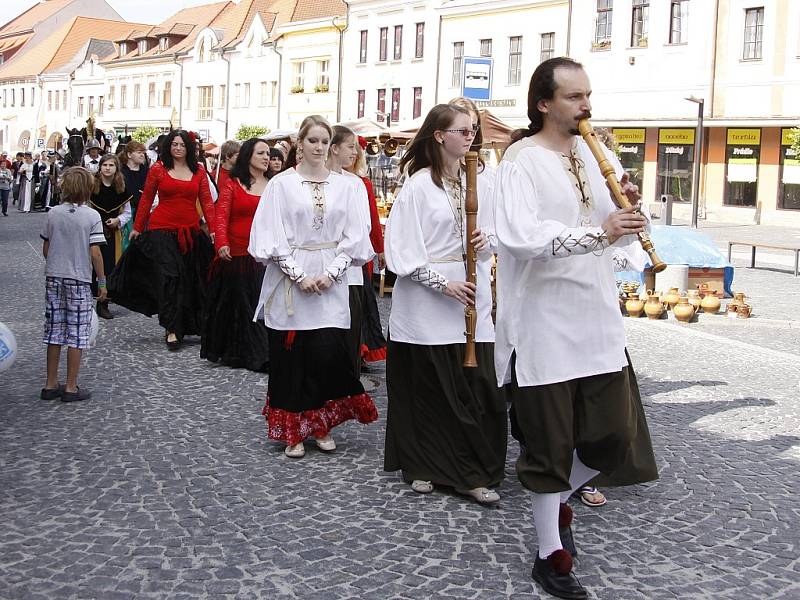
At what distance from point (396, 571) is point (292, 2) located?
199 ft

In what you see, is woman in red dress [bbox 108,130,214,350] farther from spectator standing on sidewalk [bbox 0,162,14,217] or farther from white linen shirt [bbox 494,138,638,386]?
spectator standing on sidewalk [bbox 0,162,14,217]

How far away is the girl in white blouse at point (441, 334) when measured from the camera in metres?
5.34

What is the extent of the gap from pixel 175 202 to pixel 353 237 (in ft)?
13.4

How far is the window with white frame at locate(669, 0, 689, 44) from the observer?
119 feet

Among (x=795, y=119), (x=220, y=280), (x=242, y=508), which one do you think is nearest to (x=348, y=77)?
(x=795, y=119)

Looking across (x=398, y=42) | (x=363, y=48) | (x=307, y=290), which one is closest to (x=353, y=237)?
(x=307, y=290)

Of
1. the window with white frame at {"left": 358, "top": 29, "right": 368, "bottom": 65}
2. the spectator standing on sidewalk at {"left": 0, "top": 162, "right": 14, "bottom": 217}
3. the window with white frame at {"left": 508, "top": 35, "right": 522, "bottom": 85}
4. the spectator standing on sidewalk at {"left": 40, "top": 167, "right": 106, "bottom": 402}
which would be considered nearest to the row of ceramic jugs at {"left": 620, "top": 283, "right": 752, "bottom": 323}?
the spectator standing on sidewalk at {"left": 40, "top": 167, "right": 106, "bottom": 402}

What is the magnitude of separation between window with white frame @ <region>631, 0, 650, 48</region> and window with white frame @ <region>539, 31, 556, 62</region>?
422 centimetres

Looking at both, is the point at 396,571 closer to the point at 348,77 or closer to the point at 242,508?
the point at 242,508

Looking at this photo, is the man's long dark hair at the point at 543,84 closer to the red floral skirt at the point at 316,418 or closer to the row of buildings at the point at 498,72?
the red floral skirt at the point at 316,418

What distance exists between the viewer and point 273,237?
611cm

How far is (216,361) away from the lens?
29.5 ft

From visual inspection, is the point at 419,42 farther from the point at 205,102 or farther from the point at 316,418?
the point at 316,418

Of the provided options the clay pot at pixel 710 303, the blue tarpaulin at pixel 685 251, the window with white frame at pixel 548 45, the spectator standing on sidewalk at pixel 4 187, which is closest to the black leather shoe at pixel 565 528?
the clay pot at pixel 710 303
